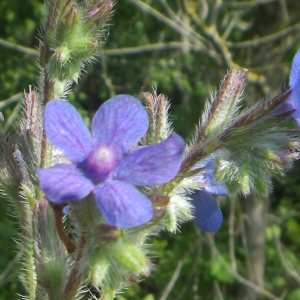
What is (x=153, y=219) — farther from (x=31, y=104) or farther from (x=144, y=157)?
(x=31, y=104)

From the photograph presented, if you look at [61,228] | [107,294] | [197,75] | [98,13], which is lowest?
[107,294]

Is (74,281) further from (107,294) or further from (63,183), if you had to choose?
(63,183)

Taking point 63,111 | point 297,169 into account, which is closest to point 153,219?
point 63,111

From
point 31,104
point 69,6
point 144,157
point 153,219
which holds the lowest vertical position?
point 153,219

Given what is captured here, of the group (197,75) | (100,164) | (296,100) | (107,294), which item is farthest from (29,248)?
(197,75)

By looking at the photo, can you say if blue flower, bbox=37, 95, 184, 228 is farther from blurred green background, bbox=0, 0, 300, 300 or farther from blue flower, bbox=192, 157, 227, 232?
blurred green background, bbox=0, 0, 300, 300

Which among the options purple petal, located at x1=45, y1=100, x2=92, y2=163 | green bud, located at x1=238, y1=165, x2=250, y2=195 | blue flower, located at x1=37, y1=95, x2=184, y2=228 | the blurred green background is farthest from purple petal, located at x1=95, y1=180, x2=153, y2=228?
the blurred green background
